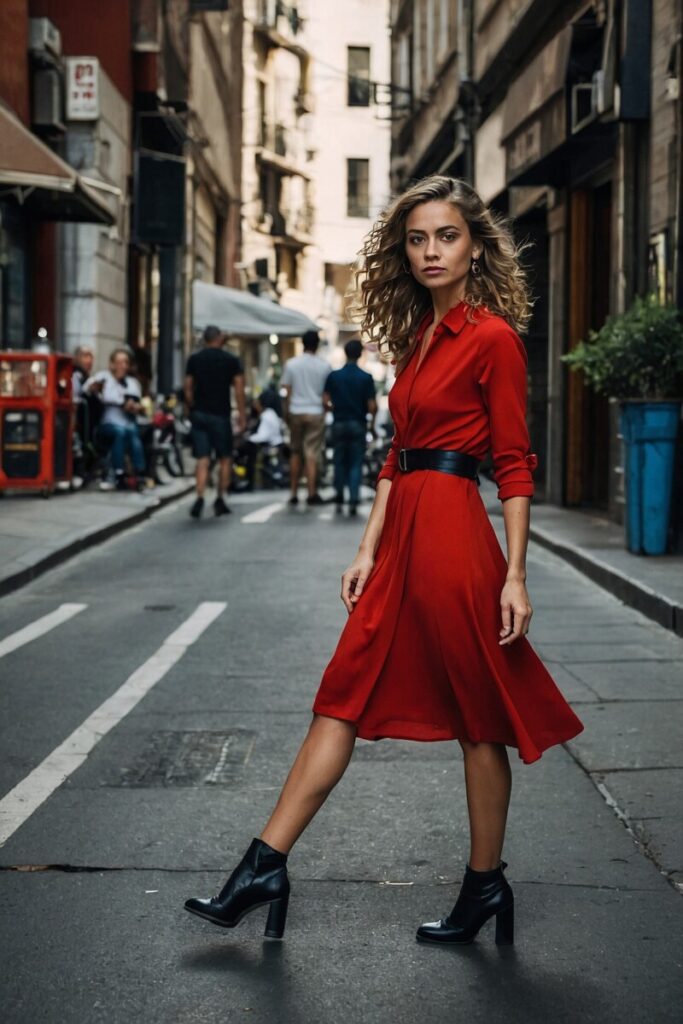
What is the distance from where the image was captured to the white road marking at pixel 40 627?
854 centimetres

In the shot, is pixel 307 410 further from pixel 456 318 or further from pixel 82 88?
pixel 456 318

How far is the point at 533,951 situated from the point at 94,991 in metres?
1.04

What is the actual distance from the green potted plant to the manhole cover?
6090 mm

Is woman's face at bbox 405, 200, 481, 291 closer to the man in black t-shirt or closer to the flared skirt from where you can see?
the flared skirt

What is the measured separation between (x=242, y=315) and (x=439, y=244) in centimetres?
2314

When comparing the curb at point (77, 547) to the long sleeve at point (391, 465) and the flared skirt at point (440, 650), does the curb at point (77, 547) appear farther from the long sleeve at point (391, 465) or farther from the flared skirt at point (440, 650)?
the flared skirt at point (440, 650)

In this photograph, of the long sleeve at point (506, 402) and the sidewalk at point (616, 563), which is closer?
the long sleeve at point (506, 402)

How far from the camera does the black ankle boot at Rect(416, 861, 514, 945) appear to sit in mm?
3830

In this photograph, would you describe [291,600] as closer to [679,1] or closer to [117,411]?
[679,1]

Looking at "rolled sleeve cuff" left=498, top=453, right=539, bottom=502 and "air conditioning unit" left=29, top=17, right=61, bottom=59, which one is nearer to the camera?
"rolled sleeve cuff" left=498, top=453, right=539, bottom=502

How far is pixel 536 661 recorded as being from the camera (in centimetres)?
382

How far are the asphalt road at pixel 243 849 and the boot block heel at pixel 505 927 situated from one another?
0.15ft

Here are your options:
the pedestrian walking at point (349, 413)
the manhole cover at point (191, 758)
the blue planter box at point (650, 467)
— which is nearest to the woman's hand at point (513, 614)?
the manhole cover at point (191, 758)

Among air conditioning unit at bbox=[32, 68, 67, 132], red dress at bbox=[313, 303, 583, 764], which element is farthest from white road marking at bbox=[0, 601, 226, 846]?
air conditioning unit at bbox=[32, 68, 67, 132]
